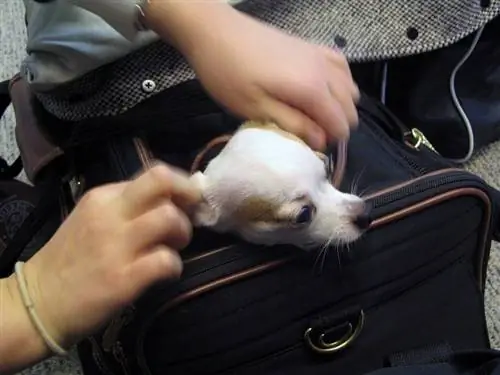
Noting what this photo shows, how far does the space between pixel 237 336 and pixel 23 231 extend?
0.83 ft

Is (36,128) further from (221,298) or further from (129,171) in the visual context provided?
(221,298)

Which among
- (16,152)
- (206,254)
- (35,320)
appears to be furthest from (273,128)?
(16,152)

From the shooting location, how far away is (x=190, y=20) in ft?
2.10

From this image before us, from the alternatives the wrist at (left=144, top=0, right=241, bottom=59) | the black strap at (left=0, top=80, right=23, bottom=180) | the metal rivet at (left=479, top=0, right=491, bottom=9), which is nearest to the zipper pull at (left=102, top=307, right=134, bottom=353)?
the wrist at (left=144, top=0, right=241, bottom=59)

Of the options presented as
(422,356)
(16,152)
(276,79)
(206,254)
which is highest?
(276,79)

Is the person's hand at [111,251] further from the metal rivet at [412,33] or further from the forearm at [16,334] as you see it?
the metal rivet at [412,33]

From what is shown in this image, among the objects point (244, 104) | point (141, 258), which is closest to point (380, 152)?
point (244, 104)

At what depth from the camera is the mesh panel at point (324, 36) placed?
72cm

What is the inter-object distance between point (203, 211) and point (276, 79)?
11 centimetres

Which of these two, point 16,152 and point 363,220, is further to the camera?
point 16,152

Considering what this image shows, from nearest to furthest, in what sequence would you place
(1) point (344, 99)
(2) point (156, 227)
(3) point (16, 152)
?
(2) point (156, 227) → (1) point (344, 99) → (3) point (16, 152)

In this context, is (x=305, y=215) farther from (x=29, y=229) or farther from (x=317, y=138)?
(x=29, y=229)

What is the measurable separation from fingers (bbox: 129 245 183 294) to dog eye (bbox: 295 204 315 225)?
92 millimetres

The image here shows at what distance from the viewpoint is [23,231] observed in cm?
76
